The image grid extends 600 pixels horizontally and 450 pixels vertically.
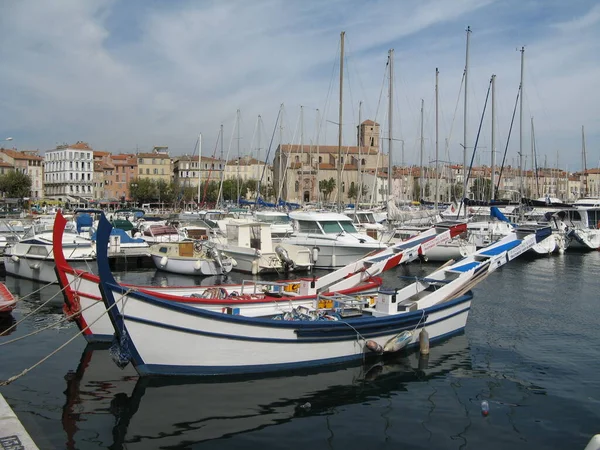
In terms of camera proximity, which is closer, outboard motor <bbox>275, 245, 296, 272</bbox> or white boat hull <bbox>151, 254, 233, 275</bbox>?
white boat hull <bbox>151, 254, 233, 275</bbox>

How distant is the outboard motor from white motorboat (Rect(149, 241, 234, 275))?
2.36m

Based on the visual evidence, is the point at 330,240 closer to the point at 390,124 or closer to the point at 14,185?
the point at 390,124

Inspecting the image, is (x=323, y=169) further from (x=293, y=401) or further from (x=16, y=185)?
(x=293, y=401)

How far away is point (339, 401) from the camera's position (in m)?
10.5

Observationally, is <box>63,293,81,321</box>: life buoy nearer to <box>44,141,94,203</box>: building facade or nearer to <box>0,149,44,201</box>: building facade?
<box>44,141,94,203</box>: building facade

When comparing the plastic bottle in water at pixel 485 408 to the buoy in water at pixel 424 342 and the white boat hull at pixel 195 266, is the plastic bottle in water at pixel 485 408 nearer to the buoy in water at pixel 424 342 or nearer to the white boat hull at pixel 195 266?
the buoy in water at pixel 424 342

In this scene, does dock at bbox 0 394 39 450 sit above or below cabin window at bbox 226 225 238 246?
below

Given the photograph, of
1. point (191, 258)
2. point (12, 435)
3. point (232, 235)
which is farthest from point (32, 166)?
point (12, 435)

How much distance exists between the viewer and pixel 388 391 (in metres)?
11.0

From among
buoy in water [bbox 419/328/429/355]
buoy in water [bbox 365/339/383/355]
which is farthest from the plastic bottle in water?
buoy in water [bbox 419/328/429/355]

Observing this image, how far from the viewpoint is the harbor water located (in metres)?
8.90

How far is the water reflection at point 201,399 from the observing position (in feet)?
29.7

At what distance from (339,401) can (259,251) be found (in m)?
18.1

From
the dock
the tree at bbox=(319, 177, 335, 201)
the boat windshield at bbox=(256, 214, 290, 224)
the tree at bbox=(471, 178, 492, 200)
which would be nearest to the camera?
the dock
